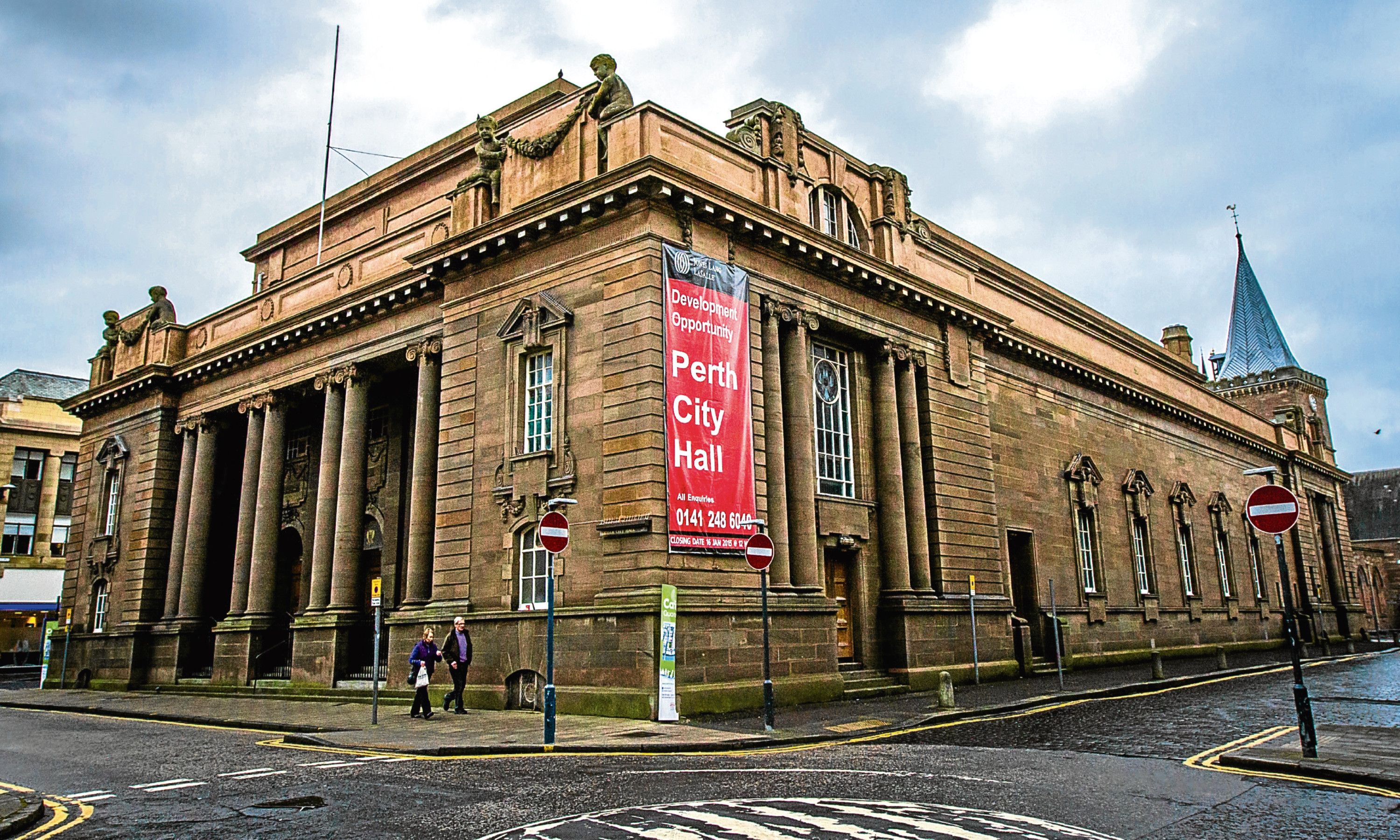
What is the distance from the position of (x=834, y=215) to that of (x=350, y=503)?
1581 cm

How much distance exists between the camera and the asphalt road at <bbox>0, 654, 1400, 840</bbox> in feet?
25.8

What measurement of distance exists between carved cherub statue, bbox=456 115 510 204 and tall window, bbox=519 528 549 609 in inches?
341

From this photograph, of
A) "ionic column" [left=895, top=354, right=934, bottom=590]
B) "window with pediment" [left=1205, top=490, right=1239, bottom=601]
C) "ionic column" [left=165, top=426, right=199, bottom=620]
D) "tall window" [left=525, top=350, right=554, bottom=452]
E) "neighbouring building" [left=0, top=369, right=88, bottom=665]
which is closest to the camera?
"tall window" [left=525, top=350, right=554, bottom=452]

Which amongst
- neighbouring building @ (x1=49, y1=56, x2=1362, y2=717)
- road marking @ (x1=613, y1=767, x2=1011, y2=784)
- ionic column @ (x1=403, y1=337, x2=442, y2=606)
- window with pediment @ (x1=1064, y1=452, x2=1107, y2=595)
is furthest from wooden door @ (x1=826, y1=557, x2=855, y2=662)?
window with pediment @ (x1=1064, y1=452, x2=1107, y2=595)

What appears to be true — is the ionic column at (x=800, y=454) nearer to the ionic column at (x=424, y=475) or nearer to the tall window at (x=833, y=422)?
the tall window at (x=833, y=422)

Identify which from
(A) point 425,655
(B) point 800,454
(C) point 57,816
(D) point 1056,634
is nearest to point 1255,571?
(D) point 1056,634

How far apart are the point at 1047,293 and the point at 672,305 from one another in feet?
70.2

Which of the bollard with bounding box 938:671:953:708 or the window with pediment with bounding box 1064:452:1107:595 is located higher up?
the window with pediment with bounding box 1064:452:1107:595

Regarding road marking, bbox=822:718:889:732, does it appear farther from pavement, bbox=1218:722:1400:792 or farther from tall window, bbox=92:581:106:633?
tall window, bbox=92:581:106:633

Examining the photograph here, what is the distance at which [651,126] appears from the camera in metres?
20.2

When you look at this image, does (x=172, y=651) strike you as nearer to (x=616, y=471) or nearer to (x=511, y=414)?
(x=511, y=414)

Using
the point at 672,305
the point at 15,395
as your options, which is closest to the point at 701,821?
the point at 672,305

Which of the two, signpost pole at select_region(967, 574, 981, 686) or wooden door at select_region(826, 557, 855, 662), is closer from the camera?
signpost pole at select_region(967, 574, 981, 686)

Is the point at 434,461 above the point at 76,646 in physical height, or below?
above
